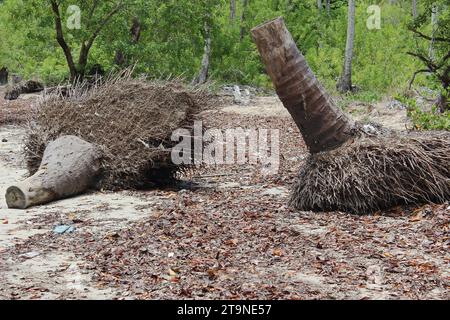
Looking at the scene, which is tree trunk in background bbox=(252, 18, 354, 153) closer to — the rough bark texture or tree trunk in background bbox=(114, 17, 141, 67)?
the rough bark texture

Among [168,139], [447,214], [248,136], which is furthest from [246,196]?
[248,136]

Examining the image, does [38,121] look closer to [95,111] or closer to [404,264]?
[95,111]

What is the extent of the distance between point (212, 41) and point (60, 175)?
64.5ft

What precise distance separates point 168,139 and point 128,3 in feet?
32.7

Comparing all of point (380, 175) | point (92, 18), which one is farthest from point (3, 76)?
point (380, 175)

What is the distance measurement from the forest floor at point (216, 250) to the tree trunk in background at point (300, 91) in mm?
912

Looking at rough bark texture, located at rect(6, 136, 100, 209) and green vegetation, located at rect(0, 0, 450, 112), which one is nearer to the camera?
rough bark texture, located at rect(6, 136, 100, 209)

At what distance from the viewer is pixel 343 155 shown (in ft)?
27.0

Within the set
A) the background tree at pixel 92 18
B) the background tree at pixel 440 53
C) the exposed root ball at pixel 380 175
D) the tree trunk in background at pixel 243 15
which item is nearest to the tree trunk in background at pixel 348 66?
the tree trunk in background at pixel 243 15

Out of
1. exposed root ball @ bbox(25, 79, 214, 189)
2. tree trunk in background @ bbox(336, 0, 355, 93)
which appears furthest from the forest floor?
tree trunk in background @ bbox(336, 0, 355, 93)

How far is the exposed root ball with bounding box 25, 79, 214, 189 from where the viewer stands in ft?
33.5

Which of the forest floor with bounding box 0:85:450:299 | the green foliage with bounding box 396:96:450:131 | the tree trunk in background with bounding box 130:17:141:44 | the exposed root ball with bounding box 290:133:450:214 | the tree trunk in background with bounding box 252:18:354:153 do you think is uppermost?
the tree trunk in background with bounding box 130:17:141:44

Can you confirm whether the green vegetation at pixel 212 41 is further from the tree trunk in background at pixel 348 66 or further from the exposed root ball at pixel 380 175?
the exposed root ball at pixel 380 175

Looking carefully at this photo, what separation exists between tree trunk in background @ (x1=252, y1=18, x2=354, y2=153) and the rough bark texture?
3.07 meters
